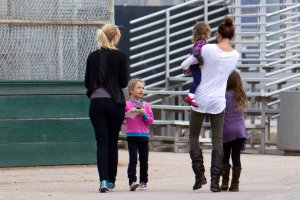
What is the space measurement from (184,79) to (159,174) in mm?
7409

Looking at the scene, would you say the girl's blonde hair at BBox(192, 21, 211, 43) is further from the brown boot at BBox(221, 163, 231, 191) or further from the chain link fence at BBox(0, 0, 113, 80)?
the chain link fence at BBox(0, 0, 113, 80)

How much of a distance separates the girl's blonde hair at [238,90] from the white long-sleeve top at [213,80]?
0.21 m

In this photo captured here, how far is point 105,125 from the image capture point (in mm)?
13594

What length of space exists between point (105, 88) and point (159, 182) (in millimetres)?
2402

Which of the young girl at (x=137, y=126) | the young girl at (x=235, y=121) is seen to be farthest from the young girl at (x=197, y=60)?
the young girl at (x=137, y=126)

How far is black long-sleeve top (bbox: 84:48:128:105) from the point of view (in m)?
13.5

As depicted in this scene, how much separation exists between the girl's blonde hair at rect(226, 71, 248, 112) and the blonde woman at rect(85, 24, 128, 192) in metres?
1.10

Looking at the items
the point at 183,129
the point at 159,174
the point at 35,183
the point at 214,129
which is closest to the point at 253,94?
the point at 183,129

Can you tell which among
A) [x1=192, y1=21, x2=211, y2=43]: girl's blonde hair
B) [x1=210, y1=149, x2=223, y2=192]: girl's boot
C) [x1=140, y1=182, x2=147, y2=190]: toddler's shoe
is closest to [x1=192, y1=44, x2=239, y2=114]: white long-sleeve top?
[x1=192, y1=21, x2=211, y2=43]: girl's blonde hair

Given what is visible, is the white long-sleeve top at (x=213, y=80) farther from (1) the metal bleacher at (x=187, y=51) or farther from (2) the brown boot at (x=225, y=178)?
(1) the metal bleacher at (x=187, y=51)

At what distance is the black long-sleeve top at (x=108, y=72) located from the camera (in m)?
13.5

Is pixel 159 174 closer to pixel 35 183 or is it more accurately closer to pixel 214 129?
pixel 35 183

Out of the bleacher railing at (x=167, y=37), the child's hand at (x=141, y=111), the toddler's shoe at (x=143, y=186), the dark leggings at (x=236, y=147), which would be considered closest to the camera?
the dark leggings at (x=236, y=147)

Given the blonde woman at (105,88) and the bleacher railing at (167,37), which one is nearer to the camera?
the blonde woman at (105,88)
